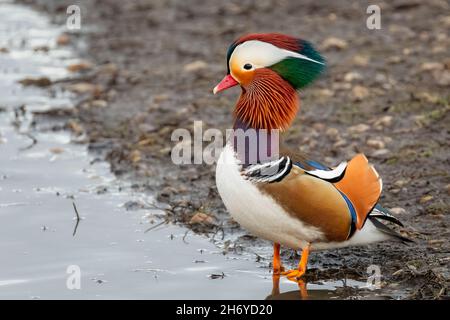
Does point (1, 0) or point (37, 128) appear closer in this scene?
point (37, 128)

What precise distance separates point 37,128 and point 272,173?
14.8 feet

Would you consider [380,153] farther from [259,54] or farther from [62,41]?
[62,41]

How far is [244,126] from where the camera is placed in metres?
6.04

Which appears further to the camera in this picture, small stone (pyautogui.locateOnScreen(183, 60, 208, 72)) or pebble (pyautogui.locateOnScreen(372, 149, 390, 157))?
small stone (pyautogui.locateOnScreen(183, 60, 208, 72))

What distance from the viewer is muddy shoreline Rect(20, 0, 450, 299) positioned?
22.6 ft

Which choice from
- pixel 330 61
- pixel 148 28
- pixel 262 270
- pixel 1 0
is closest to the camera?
pixel 262 270

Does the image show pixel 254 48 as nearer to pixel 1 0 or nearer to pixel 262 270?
pixel 262 270

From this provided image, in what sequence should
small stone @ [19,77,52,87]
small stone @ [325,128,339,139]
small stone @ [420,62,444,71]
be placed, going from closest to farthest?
small stone @ [325,128,339,139]
small stone @ [420,62,444,71]
small stone @ [19,77,52,87]

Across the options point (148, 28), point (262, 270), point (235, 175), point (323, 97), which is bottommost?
point (262, 270)

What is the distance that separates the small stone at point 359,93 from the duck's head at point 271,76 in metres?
3.72

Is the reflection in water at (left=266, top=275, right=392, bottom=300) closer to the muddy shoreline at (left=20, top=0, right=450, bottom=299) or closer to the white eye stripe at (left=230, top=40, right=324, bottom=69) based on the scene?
the muddy shoreline at (left=20, top=0, right=450, bottom=299)

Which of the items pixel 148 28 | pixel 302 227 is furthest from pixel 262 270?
pixel 148 28

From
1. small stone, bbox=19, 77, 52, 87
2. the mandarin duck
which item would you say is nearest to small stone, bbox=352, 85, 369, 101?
small stone, bbox=19, 77, 52, 87

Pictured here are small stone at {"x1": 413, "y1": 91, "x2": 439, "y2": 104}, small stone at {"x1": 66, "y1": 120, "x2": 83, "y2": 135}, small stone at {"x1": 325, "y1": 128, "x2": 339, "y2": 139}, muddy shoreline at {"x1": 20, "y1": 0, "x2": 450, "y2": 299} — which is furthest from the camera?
small stone at {"x1": 66, "y1": 120, "x2": 83, "y2": 135}
